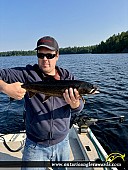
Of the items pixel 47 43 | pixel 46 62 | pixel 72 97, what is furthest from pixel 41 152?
pixel 47 43

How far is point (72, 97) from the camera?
277cm

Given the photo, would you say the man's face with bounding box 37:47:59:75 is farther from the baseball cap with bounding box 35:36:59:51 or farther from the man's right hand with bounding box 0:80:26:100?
the man's right hand with bounding box 0:80:26:100

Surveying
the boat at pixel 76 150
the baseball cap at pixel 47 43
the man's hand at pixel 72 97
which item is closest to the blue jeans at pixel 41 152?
the man's hand at pixel 72 97

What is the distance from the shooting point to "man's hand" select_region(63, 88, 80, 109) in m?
2.75

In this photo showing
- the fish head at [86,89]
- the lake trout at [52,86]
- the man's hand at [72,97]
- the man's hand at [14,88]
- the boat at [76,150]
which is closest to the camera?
the man's hand at [14,88]

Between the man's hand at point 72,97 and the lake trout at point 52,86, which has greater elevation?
the lake trout at point 52,86

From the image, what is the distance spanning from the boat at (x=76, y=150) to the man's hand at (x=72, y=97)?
1.36 m

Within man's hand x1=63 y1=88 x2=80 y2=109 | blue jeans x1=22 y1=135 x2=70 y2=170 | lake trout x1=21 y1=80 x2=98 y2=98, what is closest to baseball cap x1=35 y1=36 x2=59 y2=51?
lake trout x1=21 y1=80 x2=98 y2=98

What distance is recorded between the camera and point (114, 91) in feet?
50.1

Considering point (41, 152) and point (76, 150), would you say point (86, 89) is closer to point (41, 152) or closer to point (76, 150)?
point (41, 152)

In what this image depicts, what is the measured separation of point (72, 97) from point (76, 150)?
9.12ft

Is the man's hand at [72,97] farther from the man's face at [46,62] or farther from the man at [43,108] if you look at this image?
the man's face at [46,62]

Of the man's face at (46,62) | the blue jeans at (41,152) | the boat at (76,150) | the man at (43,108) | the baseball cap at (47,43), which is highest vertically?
the baseball cap at (47,43)

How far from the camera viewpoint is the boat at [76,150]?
430cm
